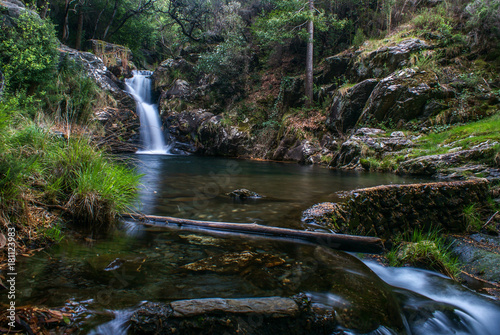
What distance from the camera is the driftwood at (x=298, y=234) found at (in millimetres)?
2955

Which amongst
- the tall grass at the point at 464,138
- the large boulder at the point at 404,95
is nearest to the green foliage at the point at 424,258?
the tall grass at the point at 464,138

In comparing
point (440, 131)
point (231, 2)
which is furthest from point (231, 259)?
point (231, 2)

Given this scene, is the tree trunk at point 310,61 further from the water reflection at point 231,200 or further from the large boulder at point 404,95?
the water reflection at point 231,200

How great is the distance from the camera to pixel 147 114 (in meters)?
21.1

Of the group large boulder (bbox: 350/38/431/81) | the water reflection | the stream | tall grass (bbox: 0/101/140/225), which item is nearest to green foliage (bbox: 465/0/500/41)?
large boulder (bbox: 350/38/431/81)

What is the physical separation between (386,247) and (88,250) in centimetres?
333

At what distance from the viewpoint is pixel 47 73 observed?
11.0 metres

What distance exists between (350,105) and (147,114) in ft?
50.0

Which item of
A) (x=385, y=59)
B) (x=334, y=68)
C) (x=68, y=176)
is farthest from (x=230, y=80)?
(x=68, y=176)

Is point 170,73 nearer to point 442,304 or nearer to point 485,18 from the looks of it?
point 485,18

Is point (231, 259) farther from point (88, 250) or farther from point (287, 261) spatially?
point (88, 250)

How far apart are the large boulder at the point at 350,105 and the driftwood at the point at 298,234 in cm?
1176

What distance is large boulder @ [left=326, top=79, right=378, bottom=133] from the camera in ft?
43.7

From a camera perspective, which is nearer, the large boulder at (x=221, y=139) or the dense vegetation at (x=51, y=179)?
the dense vegetation at (x=51, y=179)
